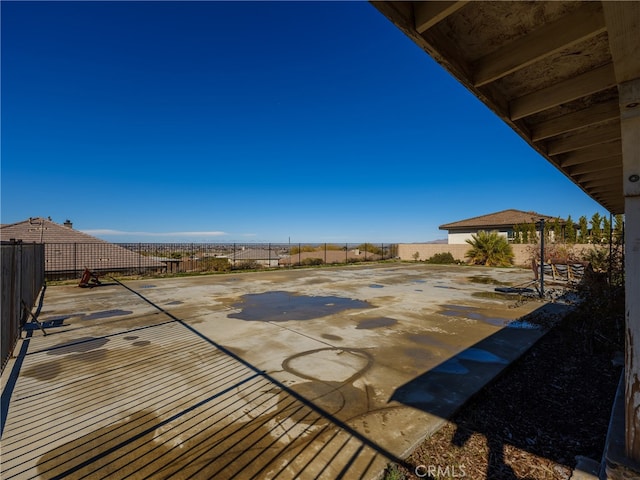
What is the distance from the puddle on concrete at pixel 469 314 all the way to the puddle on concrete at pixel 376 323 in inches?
62.2

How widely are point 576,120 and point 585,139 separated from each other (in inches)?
29.1

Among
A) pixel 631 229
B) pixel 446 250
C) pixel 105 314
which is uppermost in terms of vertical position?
pixel 631 229

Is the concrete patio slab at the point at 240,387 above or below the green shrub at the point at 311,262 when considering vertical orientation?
below

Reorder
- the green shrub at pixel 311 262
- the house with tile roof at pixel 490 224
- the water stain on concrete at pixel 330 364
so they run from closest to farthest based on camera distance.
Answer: the water stain on concrete at pixel 330 364 → the green shrub at pixel 311 262 → the house with tile roof at pixel 490 224

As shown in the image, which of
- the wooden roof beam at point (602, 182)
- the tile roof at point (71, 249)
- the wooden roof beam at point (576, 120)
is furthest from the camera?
the tile roof at point (71, 249)

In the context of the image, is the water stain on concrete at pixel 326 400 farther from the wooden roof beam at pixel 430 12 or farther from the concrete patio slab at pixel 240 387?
the wooden roof beam at pixel 430 12

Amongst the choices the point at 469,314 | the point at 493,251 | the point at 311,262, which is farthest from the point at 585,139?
the point at 311,262

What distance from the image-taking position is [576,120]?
3236 mm

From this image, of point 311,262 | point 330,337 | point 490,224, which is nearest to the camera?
point 330,337

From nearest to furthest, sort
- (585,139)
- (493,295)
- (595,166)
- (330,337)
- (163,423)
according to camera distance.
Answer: (163,423) < (585,139) < (595,166) < (330,337) < (493,295)

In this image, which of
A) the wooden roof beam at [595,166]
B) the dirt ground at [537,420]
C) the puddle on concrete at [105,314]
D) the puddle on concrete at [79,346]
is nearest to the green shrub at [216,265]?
the puddle on concrete at [105,314]

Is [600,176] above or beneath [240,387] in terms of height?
above

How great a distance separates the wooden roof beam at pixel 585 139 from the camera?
11.1 feet

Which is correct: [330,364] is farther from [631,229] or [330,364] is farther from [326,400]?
[631,229]
